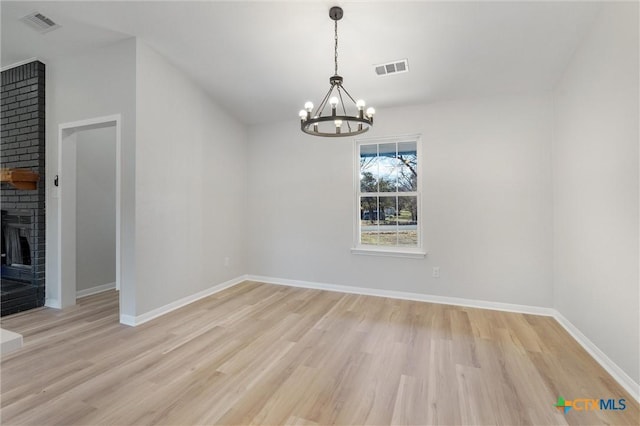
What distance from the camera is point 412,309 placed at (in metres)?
3.78

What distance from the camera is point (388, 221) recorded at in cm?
441

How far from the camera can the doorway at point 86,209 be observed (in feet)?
12.1

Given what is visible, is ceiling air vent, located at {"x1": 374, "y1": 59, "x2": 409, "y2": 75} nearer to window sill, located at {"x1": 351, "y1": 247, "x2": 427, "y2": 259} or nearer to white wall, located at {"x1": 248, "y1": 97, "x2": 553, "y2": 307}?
white wall, located at {"x1": 248, "y1": 97, "x2": 553, "y2": 307}

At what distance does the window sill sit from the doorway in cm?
331

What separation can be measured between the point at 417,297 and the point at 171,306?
128 inches

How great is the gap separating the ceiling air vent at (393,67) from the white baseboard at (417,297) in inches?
115

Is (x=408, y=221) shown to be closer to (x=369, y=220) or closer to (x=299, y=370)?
(x=369, y=220)

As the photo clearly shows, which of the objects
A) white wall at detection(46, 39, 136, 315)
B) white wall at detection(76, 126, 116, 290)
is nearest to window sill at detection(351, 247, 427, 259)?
white wall at detection(46, 39, 136, 315)

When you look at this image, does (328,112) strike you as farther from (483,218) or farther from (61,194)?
(61,194)

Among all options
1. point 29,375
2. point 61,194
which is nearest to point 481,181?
point 29,375

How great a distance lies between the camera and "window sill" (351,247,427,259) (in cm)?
409

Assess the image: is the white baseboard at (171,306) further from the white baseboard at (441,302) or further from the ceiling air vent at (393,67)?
the ceiling air vent at (393,67)

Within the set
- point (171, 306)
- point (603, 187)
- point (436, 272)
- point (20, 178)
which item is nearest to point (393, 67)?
point (603, 187)

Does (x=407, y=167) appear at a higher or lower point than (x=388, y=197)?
higher
